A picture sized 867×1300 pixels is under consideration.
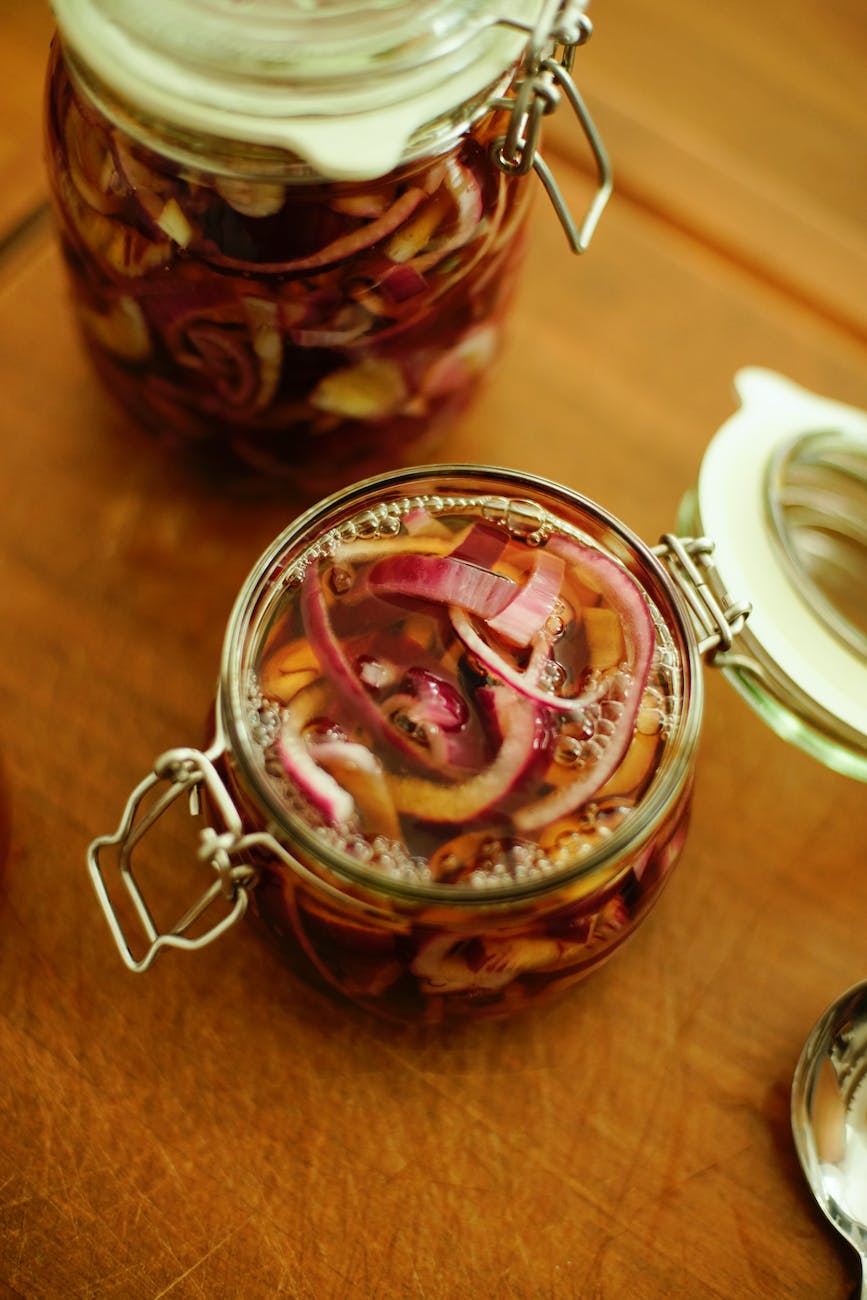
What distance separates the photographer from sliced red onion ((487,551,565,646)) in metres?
0.47

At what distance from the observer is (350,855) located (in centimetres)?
43

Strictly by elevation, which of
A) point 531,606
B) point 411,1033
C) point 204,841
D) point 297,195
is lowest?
point 411,1033

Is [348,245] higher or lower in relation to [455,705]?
higher

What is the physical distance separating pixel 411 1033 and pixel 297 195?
36 centimetres

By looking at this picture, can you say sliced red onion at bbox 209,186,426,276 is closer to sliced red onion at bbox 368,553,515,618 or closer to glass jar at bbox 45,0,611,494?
glass jar at bbox 45,0,611,494

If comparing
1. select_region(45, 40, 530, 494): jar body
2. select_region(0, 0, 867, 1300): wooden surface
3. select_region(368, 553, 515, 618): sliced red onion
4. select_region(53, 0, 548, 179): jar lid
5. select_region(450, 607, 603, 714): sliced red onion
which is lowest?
select_region(0, 0, 867, 1300): wooden surface

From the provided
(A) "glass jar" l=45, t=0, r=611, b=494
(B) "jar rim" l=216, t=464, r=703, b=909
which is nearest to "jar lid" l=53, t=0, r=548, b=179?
(A) "glass jar" l=45, t=0, r=611, b=494

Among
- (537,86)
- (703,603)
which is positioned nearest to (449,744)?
(703,603)

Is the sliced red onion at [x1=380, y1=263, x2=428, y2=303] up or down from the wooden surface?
up

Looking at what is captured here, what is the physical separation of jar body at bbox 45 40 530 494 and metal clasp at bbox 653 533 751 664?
0.14m

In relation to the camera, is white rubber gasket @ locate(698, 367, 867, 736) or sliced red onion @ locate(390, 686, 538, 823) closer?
sliced red onion @ locate(390, 686, 538, 823)

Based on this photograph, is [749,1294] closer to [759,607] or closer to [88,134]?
[759,607]

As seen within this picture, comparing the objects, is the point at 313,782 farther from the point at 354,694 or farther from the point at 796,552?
the point at 796,552

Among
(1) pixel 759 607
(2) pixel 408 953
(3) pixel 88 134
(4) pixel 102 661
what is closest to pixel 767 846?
(1) pixel 759 607
